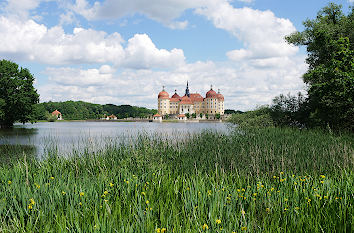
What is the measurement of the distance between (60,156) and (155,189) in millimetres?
4949

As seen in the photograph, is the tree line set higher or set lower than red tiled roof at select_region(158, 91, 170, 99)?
lower

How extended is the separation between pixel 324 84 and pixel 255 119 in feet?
25.1

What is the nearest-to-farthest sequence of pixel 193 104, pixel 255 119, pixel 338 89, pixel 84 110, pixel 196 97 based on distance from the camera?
pixel 338 89, pixel 255 119, pixel 84 110, pixel 193 104, pixel 196 97

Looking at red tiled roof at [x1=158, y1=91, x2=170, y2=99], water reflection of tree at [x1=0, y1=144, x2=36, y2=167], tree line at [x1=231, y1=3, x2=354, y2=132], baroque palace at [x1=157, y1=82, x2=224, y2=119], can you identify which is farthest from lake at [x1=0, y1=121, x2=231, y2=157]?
red tiled roof at [x1=158, y1=91, x2=170, y2=99]

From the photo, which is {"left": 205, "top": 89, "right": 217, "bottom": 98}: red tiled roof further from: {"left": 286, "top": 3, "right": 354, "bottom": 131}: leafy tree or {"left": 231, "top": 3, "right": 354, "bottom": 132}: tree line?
{"left": 286, "top": 3, "right": 354, "bottom": 131}: leafy tree

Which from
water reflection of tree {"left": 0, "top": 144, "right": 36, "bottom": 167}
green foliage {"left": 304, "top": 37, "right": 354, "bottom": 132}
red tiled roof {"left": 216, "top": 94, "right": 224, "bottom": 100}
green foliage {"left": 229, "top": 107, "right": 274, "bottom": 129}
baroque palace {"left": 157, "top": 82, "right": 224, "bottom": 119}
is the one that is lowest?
water reflection of tree {"left": 0, "top": 144, "right": 36, "bottom": 167}

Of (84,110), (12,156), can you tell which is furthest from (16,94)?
(84,110)

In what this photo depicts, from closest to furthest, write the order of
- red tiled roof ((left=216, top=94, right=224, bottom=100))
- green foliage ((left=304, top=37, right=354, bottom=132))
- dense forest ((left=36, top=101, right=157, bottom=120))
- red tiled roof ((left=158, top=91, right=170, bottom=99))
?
green foliage ((left=304, top=37, right=354, bottom=132))
dense forest ((left=36, top=101, right=157, bottom=120))
red tiled roof ((left=158, top=91, right=170, bottom=99))
red tiled roof ((left=216, top=94, right=224, bottom=100))

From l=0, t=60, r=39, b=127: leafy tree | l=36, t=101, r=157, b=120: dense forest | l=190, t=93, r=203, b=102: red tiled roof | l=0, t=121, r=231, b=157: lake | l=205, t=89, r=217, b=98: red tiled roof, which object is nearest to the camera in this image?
l=0, t=121, r=231, b=157: lake

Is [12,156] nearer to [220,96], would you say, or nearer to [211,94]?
[211,94]

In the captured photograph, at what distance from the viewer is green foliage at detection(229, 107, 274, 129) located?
74.6ft

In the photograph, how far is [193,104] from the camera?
140125 millimetres

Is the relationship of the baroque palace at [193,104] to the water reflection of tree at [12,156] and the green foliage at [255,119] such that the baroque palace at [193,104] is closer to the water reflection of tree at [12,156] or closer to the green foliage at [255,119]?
the green foliage at [255,119]

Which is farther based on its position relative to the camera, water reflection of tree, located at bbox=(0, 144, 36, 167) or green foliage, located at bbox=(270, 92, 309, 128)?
green foliage, located at bbox=(270, 92, 309, 128)
